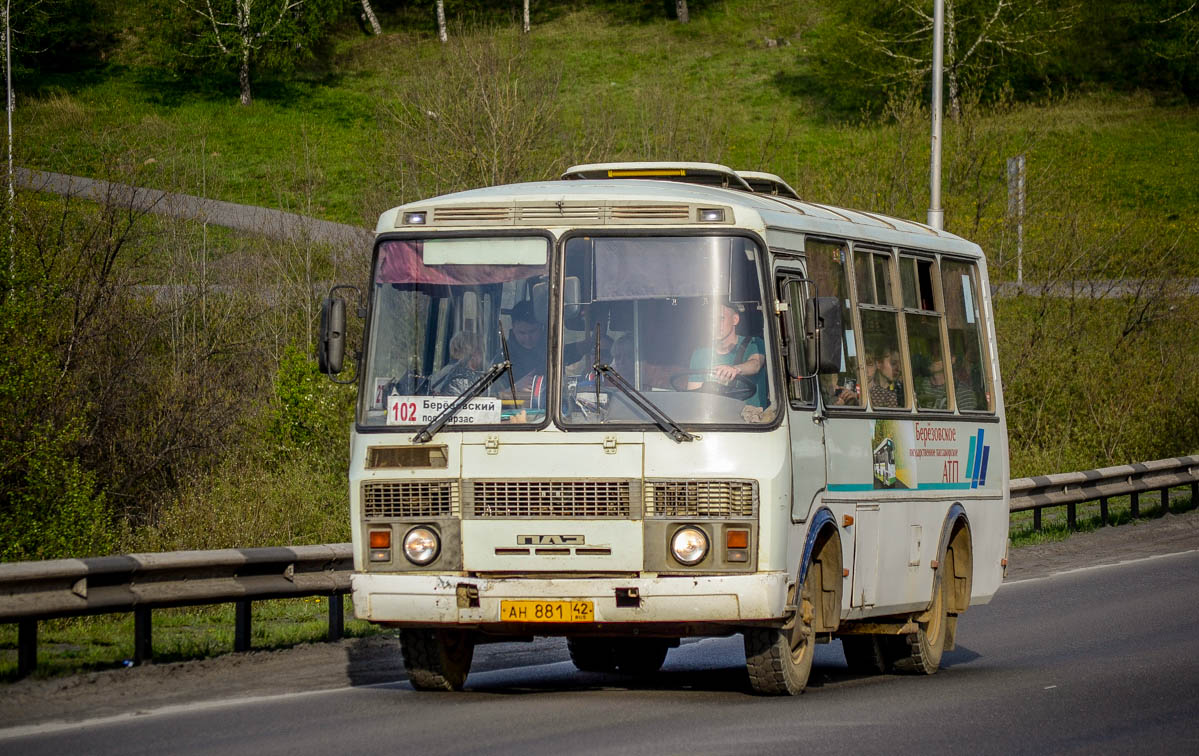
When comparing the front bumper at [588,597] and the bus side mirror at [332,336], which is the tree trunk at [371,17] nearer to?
the bus side mirror at [332,336]

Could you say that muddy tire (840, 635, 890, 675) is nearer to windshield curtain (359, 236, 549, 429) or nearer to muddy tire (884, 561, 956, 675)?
muddy tire (884, 561, 956, 675)

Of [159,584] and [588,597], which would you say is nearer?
[588,597]

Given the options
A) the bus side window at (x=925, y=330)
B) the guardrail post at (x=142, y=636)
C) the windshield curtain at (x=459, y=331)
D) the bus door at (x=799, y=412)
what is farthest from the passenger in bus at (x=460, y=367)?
the bus side window at (x=925, y=330)

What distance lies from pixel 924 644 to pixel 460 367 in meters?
Result: 4.41

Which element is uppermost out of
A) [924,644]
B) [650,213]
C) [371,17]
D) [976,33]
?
[371,17]

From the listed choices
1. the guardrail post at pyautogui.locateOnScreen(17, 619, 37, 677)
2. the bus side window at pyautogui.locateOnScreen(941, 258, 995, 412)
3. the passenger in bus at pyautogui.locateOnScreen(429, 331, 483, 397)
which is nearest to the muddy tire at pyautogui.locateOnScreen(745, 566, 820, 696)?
the passenger in bus at pyautogui.locateOnScreen(429, 331, 483, 397)

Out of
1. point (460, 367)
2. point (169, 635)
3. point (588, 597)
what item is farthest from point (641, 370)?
point (169, 635)

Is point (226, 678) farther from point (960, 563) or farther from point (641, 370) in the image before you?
point (960, 563)

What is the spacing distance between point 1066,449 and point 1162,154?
121 feet

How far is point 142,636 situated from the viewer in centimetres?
1088

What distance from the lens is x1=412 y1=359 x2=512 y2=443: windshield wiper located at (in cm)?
951

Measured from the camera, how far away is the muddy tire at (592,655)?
11664mm

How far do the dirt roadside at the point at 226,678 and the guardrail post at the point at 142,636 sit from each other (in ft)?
0.53

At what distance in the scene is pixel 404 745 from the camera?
7.94m
